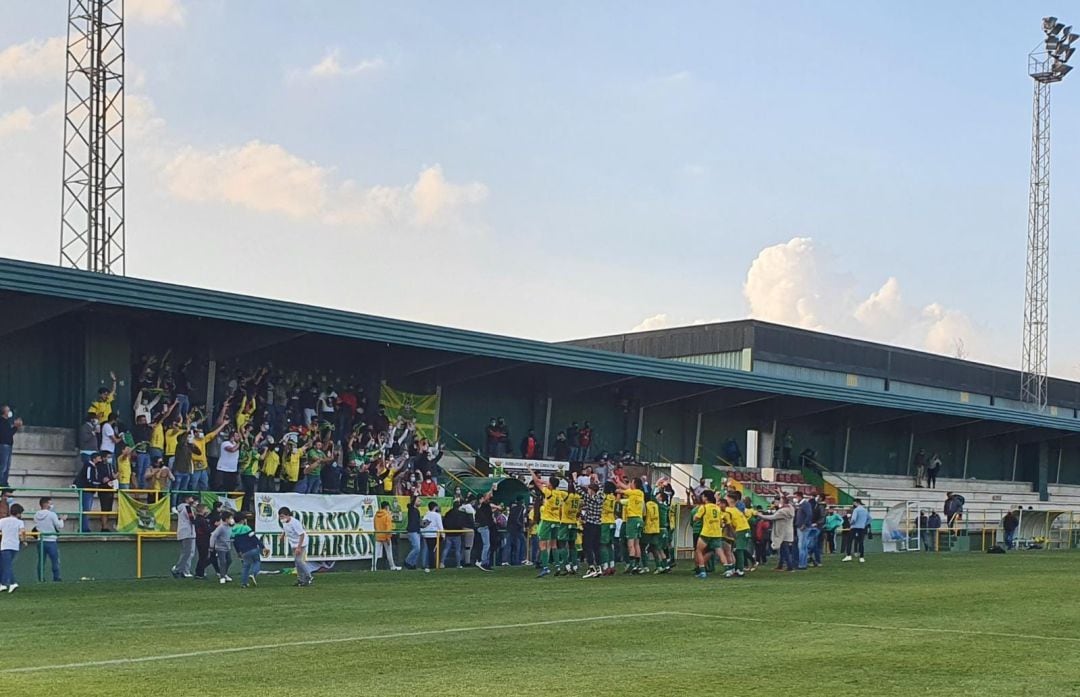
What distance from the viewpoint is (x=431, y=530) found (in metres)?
29.2

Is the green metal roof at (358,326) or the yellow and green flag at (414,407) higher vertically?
the green metal roof at (358,326)

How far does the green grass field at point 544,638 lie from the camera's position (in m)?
11.2

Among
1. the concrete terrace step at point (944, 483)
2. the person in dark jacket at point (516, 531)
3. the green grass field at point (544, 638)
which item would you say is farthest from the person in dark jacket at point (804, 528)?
the concrete terrace step at point (944, 483)

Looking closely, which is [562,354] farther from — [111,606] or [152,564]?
[111,606]

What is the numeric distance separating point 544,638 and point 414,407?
23.0 m

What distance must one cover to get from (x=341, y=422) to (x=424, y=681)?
23433 millimetres

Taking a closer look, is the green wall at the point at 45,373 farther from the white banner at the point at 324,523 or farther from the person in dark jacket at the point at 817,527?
the person in dark jacket at the point at 817,527

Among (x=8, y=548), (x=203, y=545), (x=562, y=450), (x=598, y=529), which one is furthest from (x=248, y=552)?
(x=562, y=450)

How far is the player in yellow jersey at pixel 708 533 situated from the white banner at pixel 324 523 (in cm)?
751

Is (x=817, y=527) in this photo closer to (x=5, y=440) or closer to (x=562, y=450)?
(x=562, y=450)

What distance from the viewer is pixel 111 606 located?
60.6 ft

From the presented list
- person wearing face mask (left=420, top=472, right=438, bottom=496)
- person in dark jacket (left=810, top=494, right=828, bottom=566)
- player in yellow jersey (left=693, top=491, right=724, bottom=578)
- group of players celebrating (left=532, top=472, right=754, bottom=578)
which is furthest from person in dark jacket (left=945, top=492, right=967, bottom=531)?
player in yellow jersey (left=693, top=491, right=724, bottom=578)

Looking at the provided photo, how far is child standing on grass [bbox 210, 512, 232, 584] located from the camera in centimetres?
2388

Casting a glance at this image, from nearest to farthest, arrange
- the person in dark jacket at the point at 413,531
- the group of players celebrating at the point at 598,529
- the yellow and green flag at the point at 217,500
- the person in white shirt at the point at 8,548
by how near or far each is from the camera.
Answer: the person in white shirt at the point at 8,548 < the group of players celebrating at the point at 598,529 < the yellow and green flag at the point at 217,500 < the person in dark jacket at the point at 413,531
